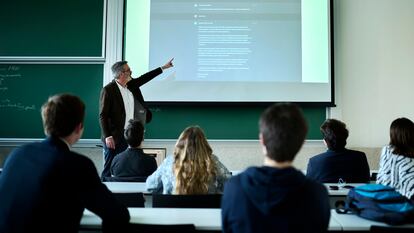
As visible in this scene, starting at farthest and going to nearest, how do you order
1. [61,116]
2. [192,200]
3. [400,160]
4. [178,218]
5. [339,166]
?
[339,166], [400,160], [192,200], [178,218], [61,116]

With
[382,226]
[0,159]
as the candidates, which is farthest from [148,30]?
[382,226]

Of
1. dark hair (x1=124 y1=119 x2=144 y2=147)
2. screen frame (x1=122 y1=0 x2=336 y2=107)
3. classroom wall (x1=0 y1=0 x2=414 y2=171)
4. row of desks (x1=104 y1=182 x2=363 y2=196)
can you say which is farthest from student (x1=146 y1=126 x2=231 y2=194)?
classroom wall (x1=0 y1=0 x2=414 y2=171)

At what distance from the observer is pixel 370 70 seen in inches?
187

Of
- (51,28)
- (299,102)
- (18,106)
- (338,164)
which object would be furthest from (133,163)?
(51,28)

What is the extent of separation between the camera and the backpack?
159 cm

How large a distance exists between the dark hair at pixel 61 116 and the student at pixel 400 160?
1.91m

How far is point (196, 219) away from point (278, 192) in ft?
1.70

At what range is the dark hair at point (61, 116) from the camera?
1.52 m

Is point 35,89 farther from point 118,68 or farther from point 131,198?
point 131,198

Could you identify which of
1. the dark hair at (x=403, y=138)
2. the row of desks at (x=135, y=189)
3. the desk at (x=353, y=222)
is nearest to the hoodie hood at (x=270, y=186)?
the desk at (x=353, y=222)

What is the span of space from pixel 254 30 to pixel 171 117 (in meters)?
1.54

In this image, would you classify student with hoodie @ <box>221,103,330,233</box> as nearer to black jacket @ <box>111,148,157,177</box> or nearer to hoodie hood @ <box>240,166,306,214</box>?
hoodie hood @ <box>240,166,306,214</box>

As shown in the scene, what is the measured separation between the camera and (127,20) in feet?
15.4

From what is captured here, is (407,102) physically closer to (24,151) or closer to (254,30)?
(254,30)
